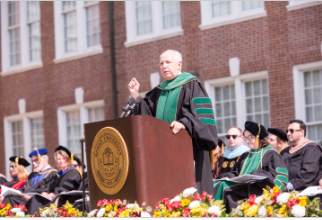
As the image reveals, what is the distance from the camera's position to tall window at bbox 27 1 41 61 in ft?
57.7

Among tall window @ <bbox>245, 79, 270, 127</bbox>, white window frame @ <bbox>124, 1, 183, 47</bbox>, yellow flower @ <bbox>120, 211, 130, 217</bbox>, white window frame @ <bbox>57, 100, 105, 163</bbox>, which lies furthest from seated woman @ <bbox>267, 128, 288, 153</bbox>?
white window frame @ <bbox>57, 100, 105, 163</bbox>

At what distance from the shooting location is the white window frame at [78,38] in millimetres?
16047

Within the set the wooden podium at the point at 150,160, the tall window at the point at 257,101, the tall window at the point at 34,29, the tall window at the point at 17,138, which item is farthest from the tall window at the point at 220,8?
the wooden podium at the point at 150,160

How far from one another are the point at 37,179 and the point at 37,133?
7.01 m

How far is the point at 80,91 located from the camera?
15969 mm

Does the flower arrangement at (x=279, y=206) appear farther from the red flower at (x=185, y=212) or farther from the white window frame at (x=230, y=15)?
the white window frame at (x=230, y=15)

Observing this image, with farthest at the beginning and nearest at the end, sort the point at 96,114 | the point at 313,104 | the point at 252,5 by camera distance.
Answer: the point at 96,114, the point at 252,5, the point at 313,104

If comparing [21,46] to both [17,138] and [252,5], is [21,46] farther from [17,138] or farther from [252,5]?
[252,5]

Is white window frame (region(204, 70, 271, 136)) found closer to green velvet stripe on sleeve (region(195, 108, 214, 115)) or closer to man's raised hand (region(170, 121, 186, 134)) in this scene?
green velvet stripe on sleeve (region(195, 108, 214, 115))

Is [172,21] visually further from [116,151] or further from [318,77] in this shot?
[116,151]

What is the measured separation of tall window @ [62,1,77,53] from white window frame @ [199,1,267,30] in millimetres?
4729

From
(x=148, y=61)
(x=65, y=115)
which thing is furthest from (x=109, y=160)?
(x=65, y=115)

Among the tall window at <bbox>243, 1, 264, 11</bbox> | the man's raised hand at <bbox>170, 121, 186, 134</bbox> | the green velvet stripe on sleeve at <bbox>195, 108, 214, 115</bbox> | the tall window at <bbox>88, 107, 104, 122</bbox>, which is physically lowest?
the man's raised hand at <bbox>170, 121, 186, 134</bbox>

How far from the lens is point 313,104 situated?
39.2ft
